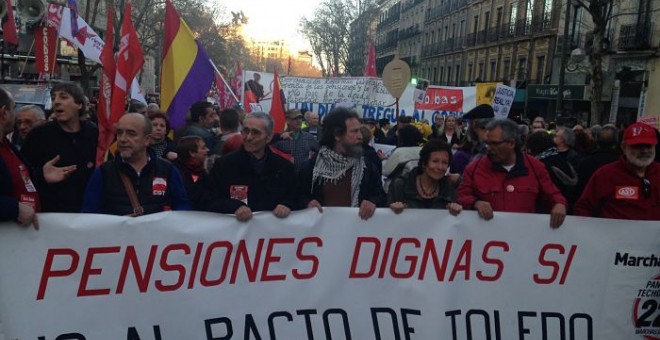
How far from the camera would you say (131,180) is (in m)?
3.34

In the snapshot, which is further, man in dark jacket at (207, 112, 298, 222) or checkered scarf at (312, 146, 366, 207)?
checkered scarf at (312, 146, 366, 207)

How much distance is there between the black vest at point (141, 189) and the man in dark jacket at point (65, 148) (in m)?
0.56

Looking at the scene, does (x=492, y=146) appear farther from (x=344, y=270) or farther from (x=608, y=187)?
(x=344, y=270)

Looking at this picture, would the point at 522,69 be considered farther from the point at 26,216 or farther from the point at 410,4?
the point at 26,216

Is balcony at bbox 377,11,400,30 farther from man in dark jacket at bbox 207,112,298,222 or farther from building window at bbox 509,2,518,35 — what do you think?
man in dark jacket at bbox 207,112,298,222

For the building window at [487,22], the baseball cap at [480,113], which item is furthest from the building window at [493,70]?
the baseball cap at [480,113]

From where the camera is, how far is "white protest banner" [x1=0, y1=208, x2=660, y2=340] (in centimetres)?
304

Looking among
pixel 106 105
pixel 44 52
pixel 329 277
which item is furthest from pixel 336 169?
pixel 44 52

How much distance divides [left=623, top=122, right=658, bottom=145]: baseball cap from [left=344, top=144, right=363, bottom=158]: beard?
67.6 inches

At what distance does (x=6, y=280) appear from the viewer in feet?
9.70

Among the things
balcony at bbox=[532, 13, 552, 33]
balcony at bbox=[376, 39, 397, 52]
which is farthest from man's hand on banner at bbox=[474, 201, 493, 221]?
balcony at bbox=[376, 39, 397, 52]

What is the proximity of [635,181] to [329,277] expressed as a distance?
6.74 ft

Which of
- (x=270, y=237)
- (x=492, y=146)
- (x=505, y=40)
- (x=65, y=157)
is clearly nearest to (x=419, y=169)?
(x=492, y=146)

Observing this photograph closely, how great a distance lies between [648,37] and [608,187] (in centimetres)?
2234
